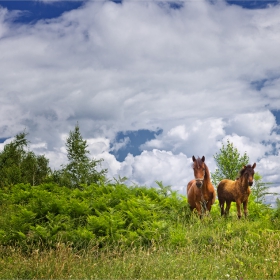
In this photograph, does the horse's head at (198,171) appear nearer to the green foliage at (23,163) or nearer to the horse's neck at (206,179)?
the horse's neck at (206,179)

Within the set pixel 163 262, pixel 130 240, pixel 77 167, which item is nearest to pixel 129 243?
pixel 130 240

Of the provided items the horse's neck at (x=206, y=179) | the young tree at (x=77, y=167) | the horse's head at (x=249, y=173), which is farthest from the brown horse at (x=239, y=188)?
the young tree at (x=77, y=167)

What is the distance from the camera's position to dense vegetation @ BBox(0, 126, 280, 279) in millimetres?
7770

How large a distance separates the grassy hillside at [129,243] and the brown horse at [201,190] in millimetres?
510

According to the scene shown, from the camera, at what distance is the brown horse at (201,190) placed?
11742 mm

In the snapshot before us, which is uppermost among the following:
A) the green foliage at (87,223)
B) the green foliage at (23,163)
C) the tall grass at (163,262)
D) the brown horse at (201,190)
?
the green foliage at (23,163)

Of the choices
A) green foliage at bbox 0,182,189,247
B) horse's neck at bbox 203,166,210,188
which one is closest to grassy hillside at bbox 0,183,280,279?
green foliage at bbox 0,182,189,247

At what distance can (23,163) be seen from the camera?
25.2 meters

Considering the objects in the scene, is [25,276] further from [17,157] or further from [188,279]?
[17,157]

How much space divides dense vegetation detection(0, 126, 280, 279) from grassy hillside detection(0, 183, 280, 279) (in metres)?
0.02

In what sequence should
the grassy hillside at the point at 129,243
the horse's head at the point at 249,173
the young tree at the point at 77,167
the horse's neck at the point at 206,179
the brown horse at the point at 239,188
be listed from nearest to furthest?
1. the grassy hillside at the point at 129,243
2. the horse's head at the point at 249,173
3. the brown horse at the point at 239,188
4. the horse's neck at the point at 206,179
5. the young tree at the point at 77,167

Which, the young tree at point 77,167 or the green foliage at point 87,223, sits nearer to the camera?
the green foliage at point 87,223

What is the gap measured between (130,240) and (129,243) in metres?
0.09

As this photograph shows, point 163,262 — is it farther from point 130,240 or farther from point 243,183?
point 243,183
